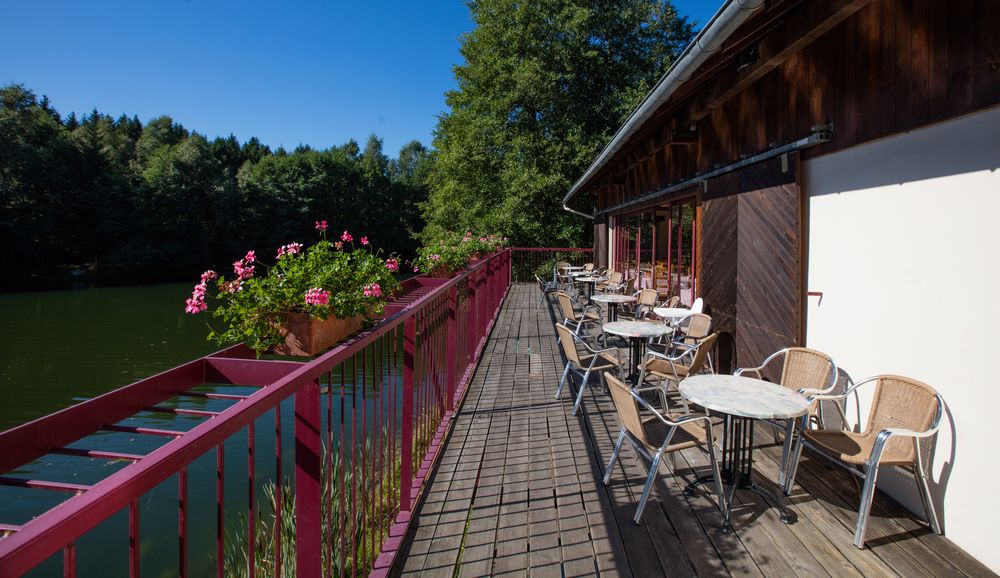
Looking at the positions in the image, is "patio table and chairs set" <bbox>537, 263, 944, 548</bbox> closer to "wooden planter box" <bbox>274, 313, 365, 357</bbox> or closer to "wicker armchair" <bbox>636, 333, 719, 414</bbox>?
"wicker armchair" <bbox>636, 333, 719, 414</bbox>

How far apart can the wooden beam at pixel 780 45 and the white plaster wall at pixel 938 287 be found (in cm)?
75

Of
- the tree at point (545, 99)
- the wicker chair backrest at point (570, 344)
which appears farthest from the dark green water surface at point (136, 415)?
the tree at point (545, 99)

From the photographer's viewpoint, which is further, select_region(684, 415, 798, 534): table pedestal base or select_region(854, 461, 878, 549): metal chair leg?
select_region(684, 415, 798, 534): table pedestal base

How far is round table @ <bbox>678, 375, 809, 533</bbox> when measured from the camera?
2.49 m

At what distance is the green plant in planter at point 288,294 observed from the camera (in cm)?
198

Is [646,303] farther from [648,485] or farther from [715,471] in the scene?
[648,485]

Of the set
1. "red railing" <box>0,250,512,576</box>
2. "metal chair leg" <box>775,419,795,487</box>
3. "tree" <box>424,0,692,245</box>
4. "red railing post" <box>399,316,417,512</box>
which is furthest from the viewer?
"tree" <box>424,0,692,245</box>

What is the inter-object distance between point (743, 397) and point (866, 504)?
67 centimetres

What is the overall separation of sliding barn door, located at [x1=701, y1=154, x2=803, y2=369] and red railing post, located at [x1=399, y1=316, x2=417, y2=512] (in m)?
2.78

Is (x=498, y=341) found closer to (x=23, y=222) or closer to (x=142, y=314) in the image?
(x=142, y=314)

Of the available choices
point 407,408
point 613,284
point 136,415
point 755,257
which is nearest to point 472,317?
point 755,257

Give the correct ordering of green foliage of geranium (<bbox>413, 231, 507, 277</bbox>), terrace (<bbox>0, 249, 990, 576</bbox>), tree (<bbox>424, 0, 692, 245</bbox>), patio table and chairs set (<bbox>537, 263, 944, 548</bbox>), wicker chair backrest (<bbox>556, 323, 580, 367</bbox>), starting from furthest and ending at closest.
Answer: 1. tree (<bbox>424, 0, 692, 245</bbox>)
2. green foliage of geranium (<bbox>413, 231, 507, 277</bbox>)
3. wicker chair backrest (<bbox>556, 323, 580, 367</bbox>)
4. patio table and chairs set (<bbox>537, 263, 944, 548</bbox>)
5. terrace (<bbox>0, 249, 990, 576</bbox>)

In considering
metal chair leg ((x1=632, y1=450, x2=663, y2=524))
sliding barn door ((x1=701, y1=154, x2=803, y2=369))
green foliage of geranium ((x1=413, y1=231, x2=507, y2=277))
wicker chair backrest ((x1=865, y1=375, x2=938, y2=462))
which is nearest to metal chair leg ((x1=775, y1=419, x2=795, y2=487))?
wicker chair backrest ((x1=865, y1=375, x2=938, y2=462))

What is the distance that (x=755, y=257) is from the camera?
434 centimetres
